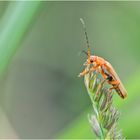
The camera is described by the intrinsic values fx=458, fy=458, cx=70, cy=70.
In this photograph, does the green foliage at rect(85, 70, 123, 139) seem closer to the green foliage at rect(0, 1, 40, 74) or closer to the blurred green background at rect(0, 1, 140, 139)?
the green foliage at rect(0, 1, 40, 74)

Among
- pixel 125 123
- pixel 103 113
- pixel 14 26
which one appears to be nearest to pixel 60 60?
pixel 125 123

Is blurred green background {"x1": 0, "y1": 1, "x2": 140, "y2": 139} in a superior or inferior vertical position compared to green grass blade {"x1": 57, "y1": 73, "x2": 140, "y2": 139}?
superior

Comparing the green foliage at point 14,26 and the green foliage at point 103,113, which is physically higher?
A: the green foliage at point 14,26

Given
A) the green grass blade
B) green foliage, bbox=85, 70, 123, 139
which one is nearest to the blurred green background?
the green grass blade

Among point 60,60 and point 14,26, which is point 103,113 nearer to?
point 14,26

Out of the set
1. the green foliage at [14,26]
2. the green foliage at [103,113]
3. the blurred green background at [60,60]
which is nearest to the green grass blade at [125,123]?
the green foliage at [14,26]

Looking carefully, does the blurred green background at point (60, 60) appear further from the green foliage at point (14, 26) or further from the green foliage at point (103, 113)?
the green foliage at point (103, 113)

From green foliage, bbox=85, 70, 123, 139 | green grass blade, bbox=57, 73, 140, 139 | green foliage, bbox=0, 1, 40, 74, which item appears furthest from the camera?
green grass blade, bbox=57, 73, 140, 139

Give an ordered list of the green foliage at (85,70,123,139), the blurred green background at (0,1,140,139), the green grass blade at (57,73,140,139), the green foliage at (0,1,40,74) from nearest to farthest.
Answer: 1. the green foliage at (85,70,123,139)
2. the green foliage at (0,1,40,74)
3. the green grass blade at (57,73,140,139)
4. the blurred green background at (0,1,140,139)

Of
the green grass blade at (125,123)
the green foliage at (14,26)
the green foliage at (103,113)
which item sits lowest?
the green grass blade at (125,123)
